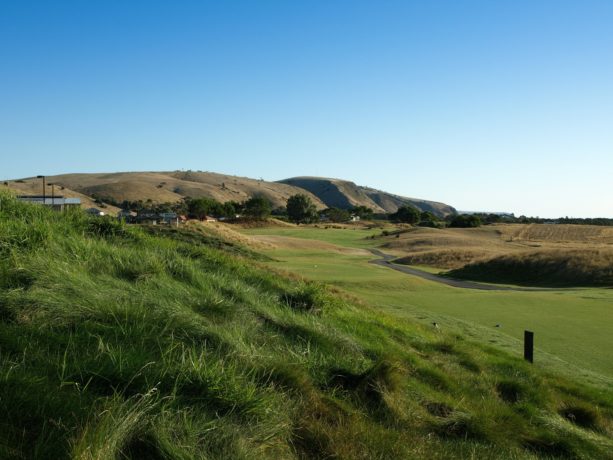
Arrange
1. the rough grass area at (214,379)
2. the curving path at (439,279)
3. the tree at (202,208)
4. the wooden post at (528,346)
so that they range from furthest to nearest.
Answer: the tree at (202,208) < the curving path at (439,279) < the wooden post at (528,346) < the rough grass area at (214,379)

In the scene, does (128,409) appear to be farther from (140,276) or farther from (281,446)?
(140,276)

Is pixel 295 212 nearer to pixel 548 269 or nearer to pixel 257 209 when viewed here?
pixel 257 209

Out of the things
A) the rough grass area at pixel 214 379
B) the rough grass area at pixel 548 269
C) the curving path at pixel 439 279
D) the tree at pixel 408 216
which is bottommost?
the curving path at pixel 439 279

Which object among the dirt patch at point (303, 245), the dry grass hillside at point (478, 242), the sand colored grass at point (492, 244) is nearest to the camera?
the sand colored grass at point (492, 244)

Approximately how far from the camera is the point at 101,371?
4.00m

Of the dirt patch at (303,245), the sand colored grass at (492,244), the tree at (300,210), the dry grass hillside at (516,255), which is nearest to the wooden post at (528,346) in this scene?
the dry grass hillside at (516,255)

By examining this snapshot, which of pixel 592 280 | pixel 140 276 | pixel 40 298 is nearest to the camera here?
pixel 40 298

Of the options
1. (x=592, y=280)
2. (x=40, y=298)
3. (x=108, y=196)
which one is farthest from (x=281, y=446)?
(x=108, y=196)

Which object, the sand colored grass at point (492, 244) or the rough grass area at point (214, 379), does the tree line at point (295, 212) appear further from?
the rough grass area at point (214, 379)

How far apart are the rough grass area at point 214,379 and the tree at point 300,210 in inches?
4704

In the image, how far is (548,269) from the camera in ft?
140

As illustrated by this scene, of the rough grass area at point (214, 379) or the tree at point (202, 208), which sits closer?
the rough grass area at point (214, 379)

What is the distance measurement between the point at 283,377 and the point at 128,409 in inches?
64.5

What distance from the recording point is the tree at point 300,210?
128500mm
